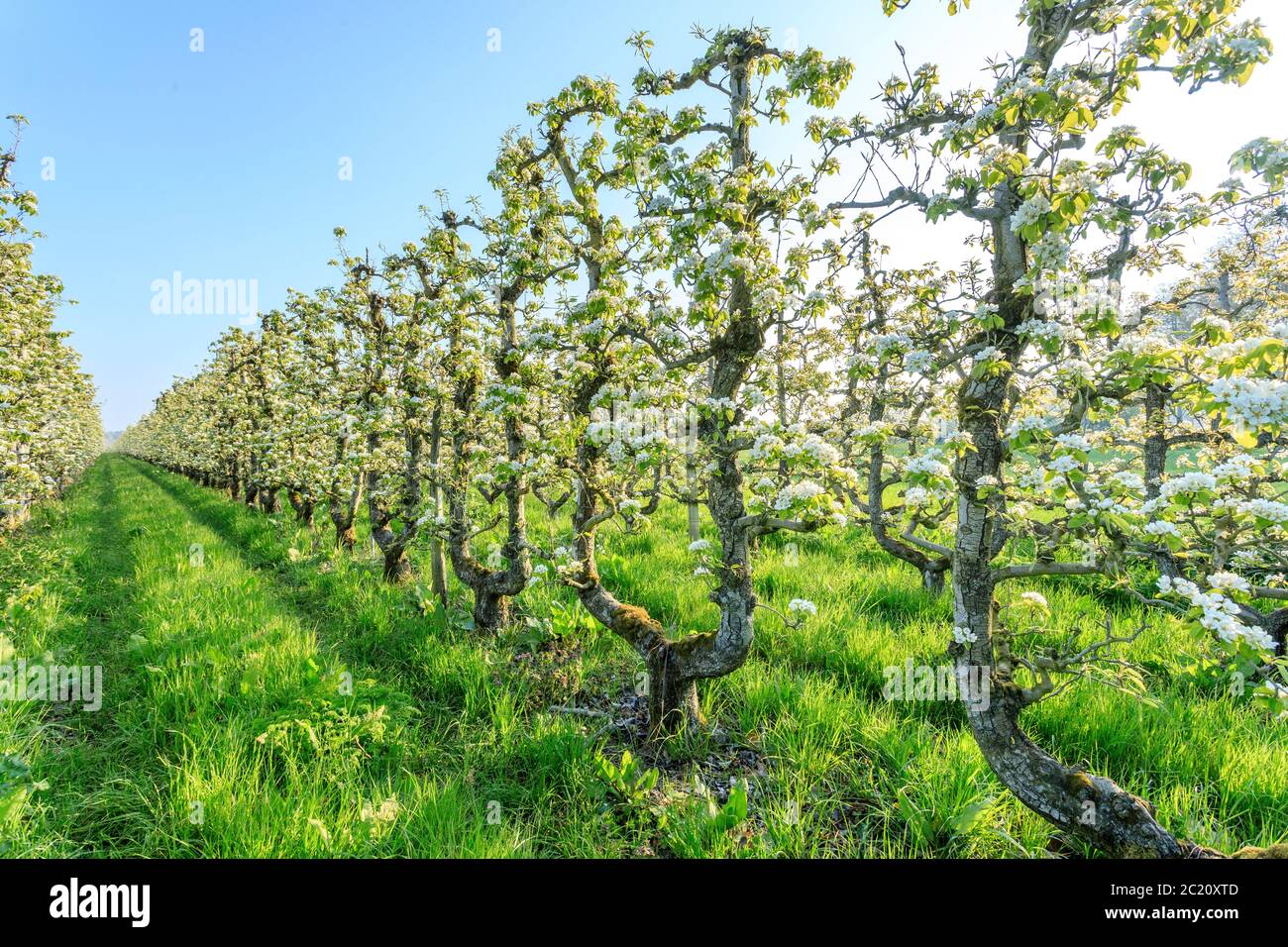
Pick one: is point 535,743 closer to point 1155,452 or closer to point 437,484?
point 437,484

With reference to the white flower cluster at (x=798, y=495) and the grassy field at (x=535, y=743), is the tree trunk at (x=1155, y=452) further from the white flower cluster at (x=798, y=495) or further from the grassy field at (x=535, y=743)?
the white flower cluster at (x=798, y=495)

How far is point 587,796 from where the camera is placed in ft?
15.3

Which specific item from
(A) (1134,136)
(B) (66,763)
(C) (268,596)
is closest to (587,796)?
(B) (66,763)

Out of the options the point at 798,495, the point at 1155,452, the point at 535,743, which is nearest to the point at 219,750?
the point at 535,743

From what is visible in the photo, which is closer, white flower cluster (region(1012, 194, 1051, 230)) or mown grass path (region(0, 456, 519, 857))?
white flower cluster (region(1012, 194, 1051, 230))

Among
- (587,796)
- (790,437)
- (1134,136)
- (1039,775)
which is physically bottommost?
(587,796)

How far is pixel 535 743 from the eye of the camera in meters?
5.30

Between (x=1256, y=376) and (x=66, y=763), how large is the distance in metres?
9.59

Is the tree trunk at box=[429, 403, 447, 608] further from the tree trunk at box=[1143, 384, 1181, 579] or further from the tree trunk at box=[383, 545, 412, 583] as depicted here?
the tree trunk at box=[1143, 384, 1181, 579]

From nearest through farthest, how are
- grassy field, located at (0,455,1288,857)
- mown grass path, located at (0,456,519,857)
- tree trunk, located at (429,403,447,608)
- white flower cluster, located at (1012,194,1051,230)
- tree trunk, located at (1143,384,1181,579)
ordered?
white flower cluster, located at (1012,194,1051,230) < mown grass path, located at (0,456,519,857) < grassy field, located at (0,455,1288,857) < tree trunk, located at (1143,384,1181,579) < tree trunk, located at (429,403,447,608)

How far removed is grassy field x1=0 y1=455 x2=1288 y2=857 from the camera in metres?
4.00

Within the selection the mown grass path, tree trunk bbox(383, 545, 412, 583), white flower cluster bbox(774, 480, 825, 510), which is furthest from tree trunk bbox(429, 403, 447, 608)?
white flower cluster bbox(774, 480, 825, 510)

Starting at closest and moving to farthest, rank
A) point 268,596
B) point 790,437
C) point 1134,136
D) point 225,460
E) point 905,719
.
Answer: point 1134,136 → point 790,437 → point 905,719 → point 268,596 → point 225,460

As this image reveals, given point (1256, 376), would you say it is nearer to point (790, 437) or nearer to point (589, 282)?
point (790, 437)
